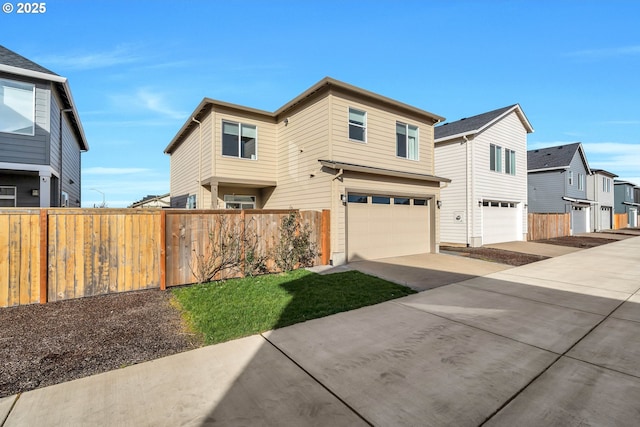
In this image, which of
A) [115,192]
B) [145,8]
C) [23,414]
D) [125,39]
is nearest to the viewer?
[23,414]

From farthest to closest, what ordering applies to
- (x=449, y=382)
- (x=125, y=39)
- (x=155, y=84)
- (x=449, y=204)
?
1. (x=449, y=204)
2. (x=155, y=84)
3. (x=125, y=39)
4. (x=449, y=382)

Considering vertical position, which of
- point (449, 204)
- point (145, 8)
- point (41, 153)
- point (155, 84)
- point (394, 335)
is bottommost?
point (394, 335)

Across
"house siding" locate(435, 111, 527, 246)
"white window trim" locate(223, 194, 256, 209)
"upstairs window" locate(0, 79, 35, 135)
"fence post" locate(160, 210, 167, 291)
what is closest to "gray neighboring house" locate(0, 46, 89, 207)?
"upstairs window" locate(0, 79, 35, 135)

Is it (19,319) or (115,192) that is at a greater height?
(115,192)

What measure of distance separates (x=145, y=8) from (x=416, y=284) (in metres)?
10.6

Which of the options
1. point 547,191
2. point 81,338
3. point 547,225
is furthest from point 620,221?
point 81,338

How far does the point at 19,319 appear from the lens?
4.93 metres

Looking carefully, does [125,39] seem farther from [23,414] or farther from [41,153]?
[23,414]

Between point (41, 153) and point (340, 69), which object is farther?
point (340, 69)

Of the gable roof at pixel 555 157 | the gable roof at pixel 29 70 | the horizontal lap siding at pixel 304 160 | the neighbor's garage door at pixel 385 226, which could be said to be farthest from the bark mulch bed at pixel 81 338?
the gable roof at pixel 555 157

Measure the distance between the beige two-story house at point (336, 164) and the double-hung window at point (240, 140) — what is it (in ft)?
0.14

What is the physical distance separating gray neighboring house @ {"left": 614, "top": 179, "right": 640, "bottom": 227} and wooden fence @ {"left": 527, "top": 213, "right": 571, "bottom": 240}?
79.0 ft

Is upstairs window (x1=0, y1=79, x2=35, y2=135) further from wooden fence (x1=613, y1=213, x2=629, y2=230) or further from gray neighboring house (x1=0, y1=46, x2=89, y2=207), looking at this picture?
wooden fence (x1=613, y1=213, x2=629, y2=230)

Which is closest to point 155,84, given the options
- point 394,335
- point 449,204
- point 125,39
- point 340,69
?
point 125,39
